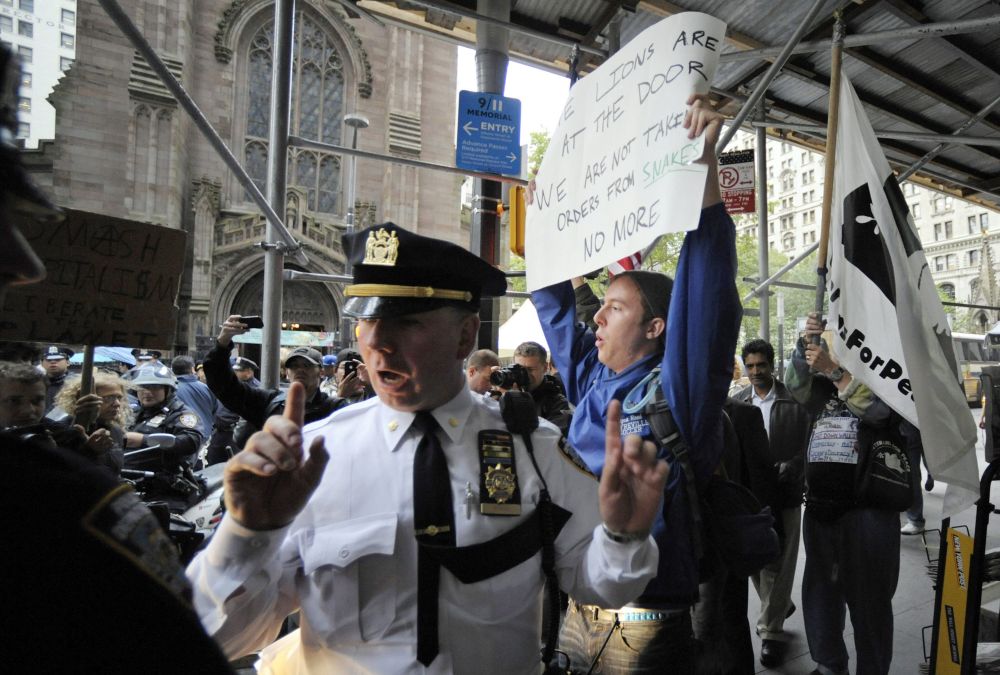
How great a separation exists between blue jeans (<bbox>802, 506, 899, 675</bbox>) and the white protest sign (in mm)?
2372

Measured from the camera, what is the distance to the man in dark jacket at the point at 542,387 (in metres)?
4.30

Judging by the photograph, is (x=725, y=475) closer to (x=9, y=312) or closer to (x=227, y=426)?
(x=9, y=312)

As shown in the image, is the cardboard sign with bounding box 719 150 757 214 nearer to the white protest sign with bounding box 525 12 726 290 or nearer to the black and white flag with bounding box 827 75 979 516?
the black and white flag with bounding box 827 75 979 516

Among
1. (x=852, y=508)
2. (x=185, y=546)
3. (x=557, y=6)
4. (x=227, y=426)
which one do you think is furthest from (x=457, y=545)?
(x=227, y=426)

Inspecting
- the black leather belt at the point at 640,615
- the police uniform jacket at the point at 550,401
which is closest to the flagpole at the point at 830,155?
the black leather belt at the point at 640,615

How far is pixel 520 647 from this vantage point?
56.1 inches

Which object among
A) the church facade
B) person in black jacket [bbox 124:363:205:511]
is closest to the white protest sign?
person in black jacket [bbox 124:363:205:511]

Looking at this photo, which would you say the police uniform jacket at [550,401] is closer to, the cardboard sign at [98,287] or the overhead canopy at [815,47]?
the cardboard sign at [98,287]

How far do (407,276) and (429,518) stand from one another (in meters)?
0.63

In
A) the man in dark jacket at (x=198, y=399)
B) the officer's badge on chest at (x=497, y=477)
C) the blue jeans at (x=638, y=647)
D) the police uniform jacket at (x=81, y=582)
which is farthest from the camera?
the man in dark jacket at (x=198, y=399)

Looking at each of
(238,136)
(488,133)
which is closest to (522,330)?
(488,133)

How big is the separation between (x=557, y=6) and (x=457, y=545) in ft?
14.9

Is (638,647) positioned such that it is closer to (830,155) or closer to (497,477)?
(497,477)

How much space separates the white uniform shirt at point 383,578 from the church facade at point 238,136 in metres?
16.9
